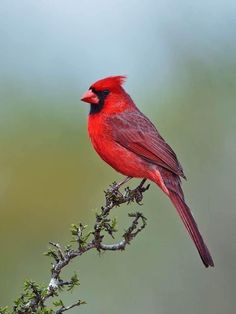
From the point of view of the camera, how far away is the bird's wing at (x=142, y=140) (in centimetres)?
536

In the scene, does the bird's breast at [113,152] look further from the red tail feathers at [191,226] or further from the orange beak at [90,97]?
the red tail feathers at [191,226]

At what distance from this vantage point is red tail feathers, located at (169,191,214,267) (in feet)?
15.4

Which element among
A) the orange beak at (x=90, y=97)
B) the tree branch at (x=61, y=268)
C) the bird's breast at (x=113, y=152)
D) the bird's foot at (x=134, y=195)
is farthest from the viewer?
the orange beak at (x=90, y=97)

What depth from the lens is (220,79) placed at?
8.79 m

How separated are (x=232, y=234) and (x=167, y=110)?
1566 millimetres

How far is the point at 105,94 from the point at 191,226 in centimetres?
93

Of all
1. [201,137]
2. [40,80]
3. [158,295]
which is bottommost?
[158,295]

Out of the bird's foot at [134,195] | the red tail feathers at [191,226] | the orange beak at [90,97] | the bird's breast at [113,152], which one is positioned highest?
the orange beak at [90,97]

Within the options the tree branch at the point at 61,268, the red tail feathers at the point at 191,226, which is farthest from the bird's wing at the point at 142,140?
the tree branch at the point at 61,268

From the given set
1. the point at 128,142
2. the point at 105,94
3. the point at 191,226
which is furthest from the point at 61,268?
the point at 105,94

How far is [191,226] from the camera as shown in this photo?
5082 millimetres

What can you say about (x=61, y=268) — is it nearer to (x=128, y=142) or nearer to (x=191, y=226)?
(x=191, y=226)

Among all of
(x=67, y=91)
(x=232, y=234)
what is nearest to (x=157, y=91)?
(x=67, y=91)

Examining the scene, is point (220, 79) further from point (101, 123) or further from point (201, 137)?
point (101, 123)
